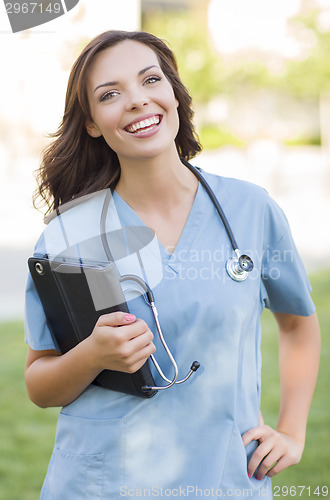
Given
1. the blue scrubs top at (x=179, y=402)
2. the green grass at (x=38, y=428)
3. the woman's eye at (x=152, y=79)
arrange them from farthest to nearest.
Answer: the green grass at (x=38, y=428) → the woman's eye at (x=152, y=79) → the blue scrubs top at (x=179, y=402)

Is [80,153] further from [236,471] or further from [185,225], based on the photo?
[236,471]

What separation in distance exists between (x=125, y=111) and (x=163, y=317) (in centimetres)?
45

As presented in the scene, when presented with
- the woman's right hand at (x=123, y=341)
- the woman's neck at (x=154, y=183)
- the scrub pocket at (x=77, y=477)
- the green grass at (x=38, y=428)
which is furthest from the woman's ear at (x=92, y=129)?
the green grass at (x=38, y=428)

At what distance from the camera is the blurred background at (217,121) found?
11.4ft

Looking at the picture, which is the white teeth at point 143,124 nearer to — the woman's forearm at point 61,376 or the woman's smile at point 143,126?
the woman's smile at point 143,126

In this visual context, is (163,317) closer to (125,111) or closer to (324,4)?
(125,111)

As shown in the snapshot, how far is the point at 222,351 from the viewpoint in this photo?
1.29m

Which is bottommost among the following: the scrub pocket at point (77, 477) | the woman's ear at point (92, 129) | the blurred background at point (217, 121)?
the blurred background at point (217, 121)

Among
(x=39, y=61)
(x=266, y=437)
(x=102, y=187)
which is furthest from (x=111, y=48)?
(x=39, y=61)

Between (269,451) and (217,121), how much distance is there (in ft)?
76.5

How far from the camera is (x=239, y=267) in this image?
4.31 ft

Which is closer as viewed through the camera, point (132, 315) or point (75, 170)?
point (132, 315)

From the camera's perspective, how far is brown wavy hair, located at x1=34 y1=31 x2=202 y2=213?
149 cm

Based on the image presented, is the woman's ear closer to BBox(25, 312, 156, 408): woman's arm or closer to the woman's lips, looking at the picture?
the woman's lips
